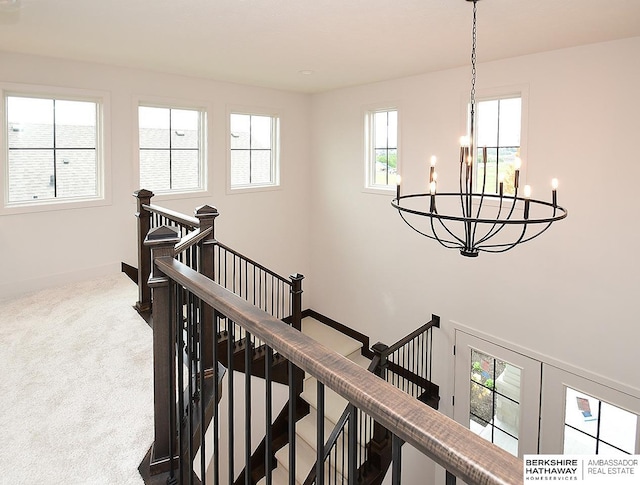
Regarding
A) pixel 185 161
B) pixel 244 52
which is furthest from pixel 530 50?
pixel 185 161

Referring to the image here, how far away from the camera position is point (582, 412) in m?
4.43

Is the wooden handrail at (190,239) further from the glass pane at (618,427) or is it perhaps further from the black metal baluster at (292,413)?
the glass pane at (618,427)

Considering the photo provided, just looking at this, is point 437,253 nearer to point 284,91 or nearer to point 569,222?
point 569,222

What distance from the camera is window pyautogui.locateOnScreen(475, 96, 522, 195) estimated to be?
4809mm

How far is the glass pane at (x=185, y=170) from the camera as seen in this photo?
588 cm

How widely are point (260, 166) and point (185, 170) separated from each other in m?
1.22

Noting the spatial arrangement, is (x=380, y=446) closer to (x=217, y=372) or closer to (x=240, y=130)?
(x=217, y=372)

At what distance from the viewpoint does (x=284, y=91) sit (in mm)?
6758

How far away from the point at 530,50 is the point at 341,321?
14.4 ft

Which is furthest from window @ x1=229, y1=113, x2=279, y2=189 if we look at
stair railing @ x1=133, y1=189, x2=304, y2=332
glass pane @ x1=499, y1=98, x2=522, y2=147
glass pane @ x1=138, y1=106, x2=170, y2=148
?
glass pane @ x1=499, y1=98, x2=522, y2=147

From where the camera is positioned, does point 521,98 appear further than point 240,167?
No

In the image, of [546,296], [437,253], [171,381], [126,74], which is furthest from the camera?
[437,253]

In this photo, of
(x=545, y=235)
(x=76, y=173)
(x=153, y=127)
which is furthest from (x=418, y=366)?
(x=76, y=173)

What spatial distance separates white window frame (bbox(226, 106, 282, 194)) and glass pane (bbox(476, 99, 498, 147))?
2.95 metres
